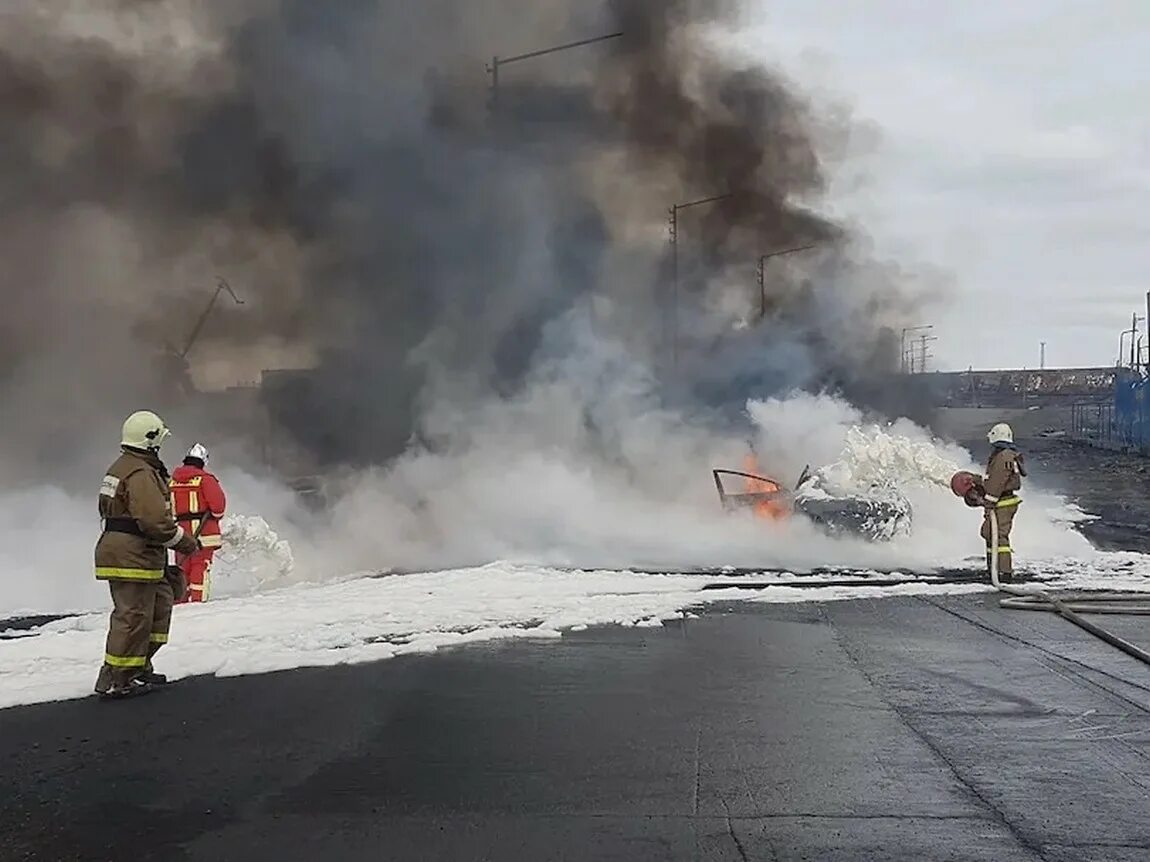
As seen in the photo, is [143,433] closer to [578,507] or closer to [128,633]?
[128,633]

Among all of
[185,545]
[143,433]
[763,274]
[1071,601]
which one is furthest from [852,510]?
[763,274]

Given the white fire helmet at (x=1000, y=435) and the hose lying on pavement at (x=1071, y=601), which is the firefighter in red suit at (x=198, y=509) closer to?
the hose lying on pavement at (x=1071, y=601)

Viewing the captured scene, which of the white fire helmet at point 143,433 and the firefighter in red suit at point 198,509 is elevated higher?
the white fire helmet at point 143,433

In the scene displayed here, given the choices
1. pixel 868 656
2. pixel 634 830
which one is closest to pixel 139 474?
pixel 634 830

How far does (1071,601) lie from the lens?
935 cm

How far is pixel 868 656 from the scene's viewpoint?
719 centimetres

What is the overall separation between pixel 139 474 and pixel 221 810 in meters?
2.52

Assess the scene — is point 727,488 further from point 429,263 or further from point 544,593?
point 544,593

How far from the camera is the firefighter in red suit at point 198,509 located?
9.38 meters

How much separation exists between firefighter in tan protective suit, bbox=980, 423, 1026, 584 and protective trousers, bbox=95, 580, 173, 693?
23.9 ft

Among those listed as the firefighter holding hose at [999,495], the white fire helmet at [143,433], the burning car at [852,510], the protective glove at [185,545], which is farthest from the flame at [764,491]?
the white fire helmet at [143,433]

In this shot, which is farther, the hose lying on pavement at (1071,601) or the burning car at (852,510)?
the burning car at (852,510)

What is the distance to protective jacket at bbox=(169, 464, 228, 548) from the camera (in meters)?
9.38

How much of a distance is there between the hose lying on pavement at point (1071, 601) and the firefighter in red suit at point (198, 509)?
6.41 metres
